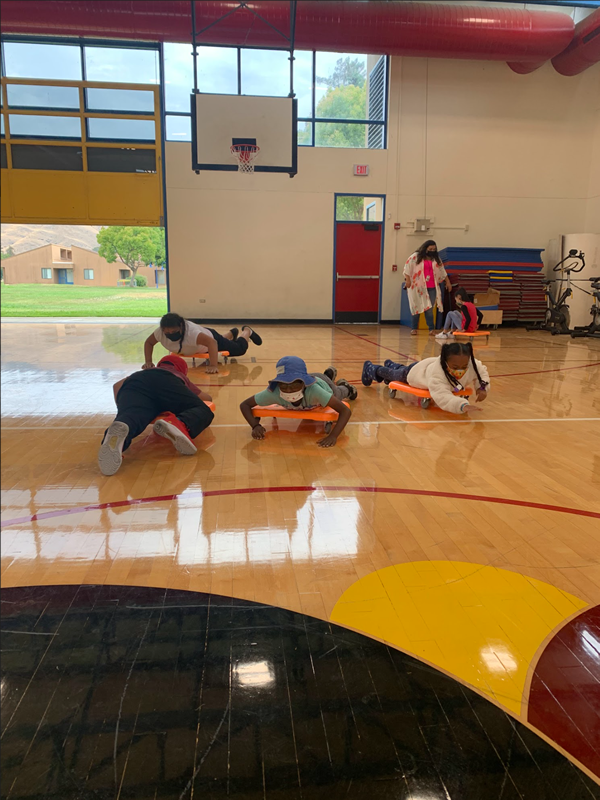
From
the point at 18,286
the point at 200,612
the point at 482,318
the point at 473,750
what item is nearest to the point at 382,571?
the point at 200,612

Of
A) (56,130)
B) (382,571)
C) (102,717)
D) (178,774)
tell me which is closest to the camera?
(178,774)

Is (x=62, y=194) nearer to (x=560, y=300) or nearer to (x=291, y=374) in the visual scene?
(x=291, y=374)

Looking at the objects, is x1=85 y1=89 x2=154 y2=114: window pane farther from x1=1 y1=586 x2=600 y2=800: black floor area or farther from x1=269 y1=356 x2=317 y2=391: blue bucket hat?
x1=1 y1=586 x2=600 y2=800: black floor area

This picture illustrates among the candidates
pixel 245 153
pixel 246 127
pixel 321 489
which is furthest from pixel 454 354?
pixel 246 127

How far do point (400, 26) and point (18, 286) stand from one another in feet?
36.4

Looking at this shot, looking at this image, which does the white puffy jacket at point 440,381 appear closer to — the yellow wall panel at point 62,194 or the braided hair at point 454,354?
the braided hair at point 454,354

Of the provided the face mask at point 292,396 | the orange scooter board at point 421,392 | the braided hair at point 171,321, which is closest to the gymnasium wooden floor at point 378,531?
the orange scooter board at point 421,392

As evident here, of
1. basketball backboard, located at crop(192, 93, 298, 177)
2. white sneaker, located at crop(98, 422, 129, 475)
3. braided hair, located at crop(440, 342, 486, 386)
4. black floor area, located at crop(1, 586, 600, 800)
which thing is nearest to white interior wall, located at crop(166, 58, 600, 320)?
basketball backboard, located at crop(192, 93, 298, 177)

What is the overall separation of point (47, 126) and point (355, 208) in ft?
20.3

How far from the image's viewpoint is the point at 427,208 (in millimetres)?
12203

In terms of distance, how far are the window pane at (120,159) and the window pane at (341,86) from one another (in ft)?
11.8

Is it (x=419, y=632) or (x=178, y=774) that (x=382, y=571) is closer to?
(x=419, y=632)

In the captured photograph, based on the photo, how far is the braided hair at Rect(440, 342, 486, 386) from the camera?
4000 mm

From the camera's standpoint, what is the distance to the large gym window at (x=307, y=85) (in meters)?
11.2
